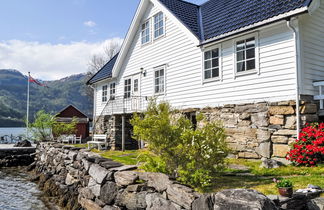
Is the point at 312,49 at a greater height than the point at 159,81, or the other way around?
the point at 312,49

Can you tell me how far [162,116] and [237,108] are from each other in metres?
5.32

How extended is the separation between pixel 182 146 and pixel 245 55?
20.5 feet

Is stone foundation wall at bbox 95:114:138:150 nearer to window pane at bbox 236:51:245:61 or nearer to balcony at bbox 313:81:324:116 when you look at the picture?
window pane at bbox 236:51:245:61

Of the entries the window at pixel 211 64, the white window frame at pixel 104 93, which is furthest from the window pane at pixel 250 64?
the white window frame at pixel 104 93

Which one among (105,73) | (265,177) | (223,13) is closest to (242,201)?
(265,177)

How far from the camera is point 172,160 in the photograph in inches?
252

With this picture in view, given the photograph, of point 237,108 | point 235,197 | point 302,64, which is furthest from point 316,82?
point 235,197

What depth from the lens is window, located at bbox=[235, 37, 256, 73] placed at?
1041 centimetres

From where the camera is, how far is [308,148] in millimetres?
8047

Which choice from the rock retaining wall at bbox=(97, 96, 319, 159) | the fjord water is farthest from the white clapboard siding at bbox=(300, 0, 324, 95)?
the fjord water

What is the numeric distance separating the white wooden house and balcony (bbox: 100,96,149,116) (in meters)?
0.17

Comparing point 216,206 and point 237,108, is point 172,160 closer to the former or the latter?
point 216,206

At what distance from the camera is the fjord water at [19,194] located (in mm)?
9620

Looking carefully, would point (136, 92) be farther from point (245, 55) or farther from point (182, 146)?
point (182, 146)
